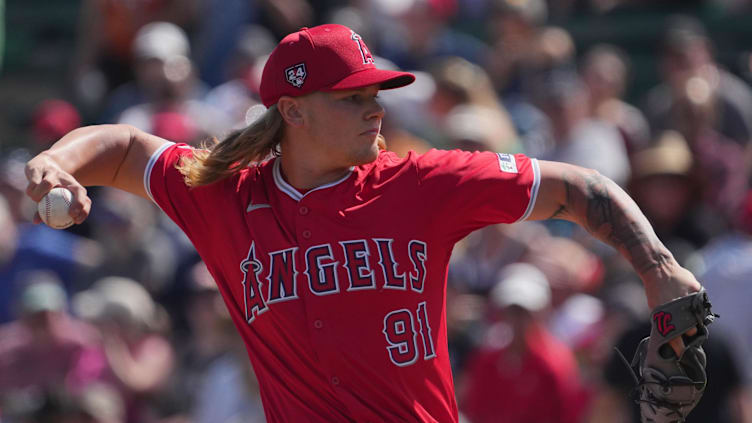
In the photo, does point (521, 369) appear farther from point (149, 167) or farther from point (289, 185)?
point (149, 167)

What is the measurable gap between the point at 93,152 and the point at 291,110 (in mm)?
676

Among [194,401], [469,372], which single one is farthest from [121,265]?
[469,372]

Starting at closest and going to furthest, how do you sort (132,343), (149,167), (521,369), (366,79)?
1. (366,79)
2. (149,167)
3. (521,369)
4. (132,343)

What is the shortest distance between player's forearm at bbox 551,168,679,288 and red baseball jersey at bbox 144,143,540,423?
0.44ft

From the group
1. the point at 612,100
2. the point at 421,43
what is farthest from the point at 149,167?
the point at 421,43

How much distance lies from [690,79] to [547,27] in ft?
7.99

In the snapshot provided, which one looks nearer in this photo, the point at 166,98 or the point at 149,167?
the point at 149,167

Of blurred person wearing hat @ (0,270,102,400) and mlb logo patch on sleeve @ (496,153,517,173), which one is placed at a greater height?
mlb logo patch on sleeve @ (496,153,517,173)

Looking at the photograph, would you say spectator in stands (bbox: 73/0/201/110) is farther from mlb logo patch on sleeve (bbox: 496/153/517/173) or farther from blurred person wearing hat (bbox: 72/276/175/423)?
mlb logo patch on sleeve (bbox: 496/153/517/173)

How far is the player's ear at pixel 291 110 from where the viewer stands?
13.2ft

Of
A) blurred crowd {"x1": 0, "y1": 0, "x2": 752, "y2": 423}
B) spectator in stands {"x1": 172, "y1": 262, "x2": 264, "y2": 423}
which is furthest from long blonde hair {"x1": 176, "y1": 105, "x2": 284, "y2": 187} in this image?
spectator in stands {"x1": 172, "y1": 262, "x2": 264, "y2": 423}

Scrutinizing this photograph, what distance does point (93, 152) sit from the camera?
4031 millimetres

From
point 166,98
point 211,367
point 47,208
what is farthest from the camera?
point 166,98

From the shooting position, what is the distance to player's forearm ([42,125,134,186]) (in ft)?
12.8
